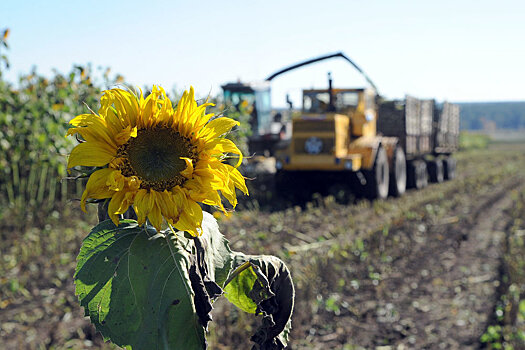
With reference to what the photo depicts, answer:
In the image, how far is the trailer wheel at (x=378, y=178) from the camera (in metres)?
10.3

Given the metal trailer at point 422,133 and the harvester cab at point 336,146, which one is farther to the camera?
the metal trailer at point 422,133

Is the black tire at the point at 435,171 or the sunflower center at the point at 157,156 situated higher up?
the sunflower center at the point at 157,156

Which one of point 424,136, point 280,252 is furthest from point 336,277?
point 424,136

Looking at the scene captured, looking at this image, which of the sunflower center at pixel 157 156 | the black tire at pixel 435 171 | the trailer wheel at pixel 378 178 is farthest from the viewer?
the black tire at pixel 435 171

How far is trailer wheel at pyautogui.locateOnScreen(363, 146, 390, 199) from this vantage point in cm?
1030

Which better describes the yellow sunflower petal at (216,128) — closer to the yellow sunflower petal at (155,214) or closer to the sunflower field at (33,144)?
the yellow sunflower petal at (155,214)

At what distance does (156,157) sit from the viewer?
1.12m

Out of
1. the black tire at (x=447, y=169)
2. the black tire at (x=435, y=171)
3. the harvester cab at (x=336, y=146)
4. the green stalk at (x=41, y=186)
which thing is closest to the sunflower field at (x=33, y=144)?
the green stalk at (x=41, y=186)

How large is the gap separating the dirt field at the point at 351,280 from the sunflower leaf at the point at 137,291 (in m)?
3.05

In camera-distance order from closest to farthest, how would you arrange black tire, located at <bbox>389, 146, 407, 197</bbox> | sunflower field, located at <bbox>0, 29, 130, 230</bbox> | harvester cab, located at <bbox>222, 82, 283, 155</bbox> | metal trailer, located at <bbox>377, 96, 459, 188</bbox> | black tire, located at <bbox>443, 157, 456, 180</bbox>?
sunflower field, located at <bbox>0, 29, 130, 230</bbox> → black tire, located at <bbox>389, 146, 407, 197</bbox> → metal trailer, located at <bbox>377, 96, 459, 188</bbox> → harvester cab, located at <bbox>222, 82, 283, 155</bbox> → black tire, located at <bbox>443, 157, 456, 180</bbox>

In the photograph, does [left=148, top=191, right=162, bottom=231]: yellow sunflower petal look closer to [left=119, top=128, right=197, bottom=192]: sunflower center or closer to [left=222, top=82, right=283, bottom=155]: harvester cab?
[left=119, top=128, right=197, bottom=192]: sunflower center

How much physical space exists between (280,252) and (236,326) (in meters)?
2.10

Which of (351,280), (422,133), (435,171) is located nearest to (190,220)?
(351,280)

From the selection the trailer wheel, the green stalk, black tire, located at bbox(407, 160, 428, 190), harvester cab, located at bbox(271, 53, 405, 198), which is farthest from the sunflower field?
black tire, located at bbox(407, 160, 428, 190)
